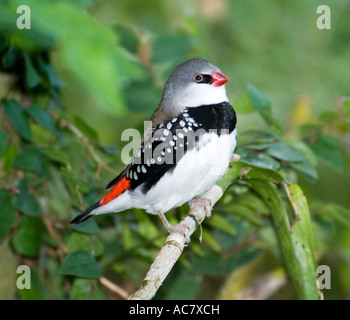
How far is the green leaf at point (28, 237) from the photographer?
10.8 feet

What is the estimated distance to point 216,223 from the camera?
11.3ft

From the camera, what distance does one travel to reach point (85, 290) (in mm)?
3113

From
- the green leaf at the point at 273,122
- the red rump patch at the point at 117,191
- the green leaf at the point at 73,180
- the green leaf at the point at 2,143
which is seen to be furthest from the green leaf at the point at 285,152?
the green leaf at the point at 2,143

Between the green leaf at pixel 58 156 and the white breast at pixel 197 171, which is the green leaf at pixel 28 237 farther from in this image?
the white breast at pixel 197 171

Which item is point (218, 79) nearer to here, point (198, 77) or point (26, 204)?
point (198, 77)

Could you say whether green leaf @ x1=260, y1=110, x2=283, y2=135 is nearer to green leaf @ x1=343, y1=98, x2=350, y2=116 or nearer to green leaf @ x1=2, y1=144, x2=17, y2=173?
green leaf @ x1=343, y1=98, x2=350, y2=116

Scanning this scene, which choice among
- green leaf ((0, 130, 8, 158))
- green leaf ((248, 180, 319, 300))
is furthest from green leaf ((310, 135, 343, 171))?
green leaf ((0, 130, 8, 158))

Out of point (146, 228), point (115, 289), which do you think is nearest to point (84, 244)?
point (115, 289)

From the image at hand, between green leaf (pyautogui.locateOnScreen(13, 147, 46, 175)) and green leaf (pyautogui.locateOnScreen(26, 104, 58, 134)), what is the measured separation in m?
0.18

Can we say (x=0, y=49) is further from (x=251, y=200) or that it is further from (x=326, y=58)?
(x=326, y=58)

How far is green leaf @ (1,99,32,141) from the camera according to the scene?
326cm

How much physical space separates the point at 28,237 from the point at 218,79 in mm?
1615

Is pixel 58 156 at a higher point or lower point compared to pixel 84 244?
higher

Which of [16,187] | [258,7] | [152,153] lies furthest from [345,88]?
[16,187]
